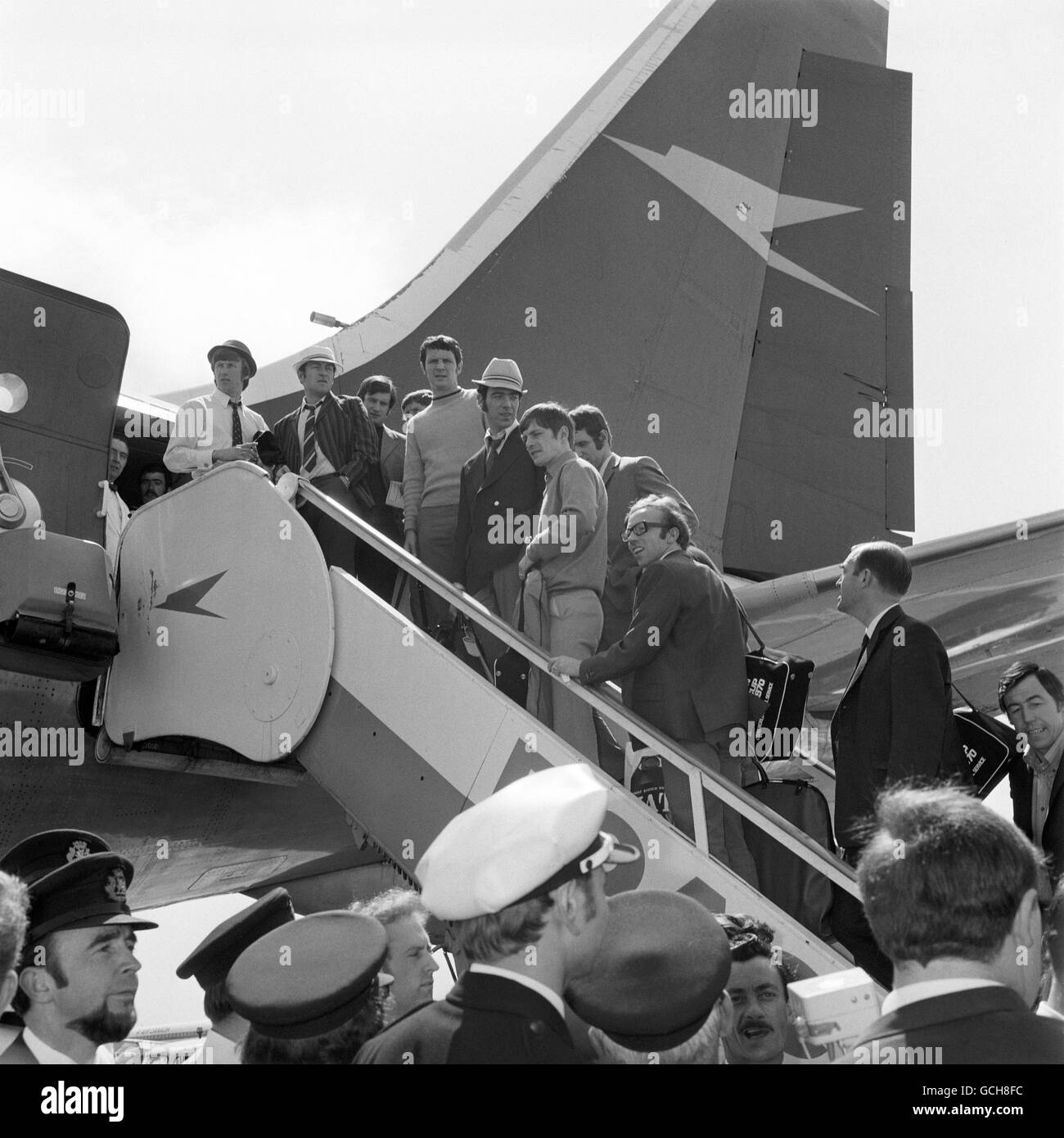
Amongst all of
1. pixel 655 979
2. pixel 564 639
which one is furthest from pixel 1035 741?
→ pixel 655 979

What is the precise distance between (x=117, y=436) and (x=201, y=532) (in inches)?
65.3

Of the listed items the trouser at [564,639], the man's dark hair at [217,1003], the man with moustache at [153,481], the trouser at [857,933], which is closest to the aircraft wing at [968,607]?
the trouser at [564,639]

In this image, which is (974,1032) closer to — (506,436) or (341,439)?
(506,436)

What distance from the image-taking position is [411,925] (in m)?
3.75

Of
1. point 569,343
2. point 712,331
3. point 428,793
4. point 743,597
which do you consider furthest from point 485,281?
point 428,793

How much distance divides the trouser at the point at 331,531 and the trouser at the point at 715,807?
6.40ft

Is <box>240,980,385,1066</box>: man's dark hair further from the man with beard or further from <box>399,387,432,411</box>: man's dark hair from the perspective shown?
<box>399,387,432,411</box>: man's dark hair

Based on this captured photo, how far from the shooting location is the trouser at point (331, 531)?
5875 millimetres

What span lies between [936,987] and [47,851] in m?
2.92

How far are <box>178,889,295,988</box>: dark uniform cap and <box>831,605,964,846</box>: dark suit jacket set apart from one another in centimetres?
177

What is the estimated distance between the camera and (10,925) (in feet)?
7.92

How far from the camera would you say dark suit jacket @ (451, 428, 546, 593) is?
18.5 ft

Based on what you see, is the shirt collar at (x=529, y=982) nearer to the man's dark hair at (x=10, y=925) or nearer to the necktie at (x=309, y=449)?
the man's dark hair at (x=10, y=925)

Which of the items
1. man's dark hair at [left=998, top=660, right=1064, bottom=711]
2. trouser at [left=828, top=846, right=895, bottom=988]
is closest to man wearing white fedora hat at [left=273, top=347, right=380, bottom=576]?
trouser at [left=828, top=846, right=895, bottom=988]
